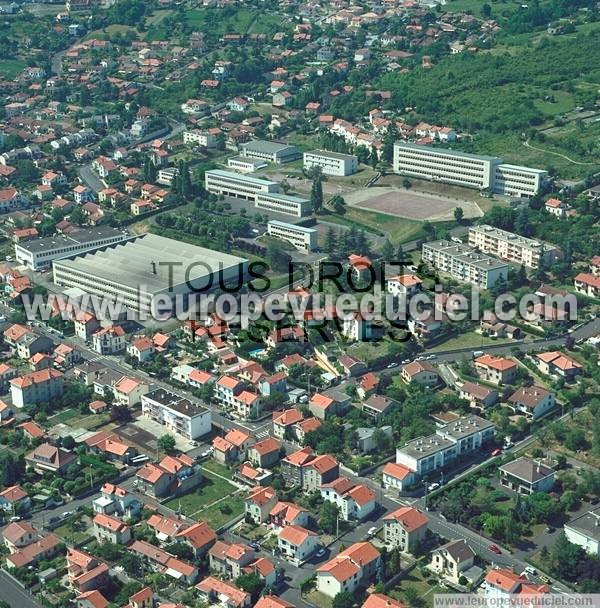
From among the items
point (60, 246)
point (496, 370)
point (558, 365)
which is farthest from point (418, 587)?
point (60, 246)

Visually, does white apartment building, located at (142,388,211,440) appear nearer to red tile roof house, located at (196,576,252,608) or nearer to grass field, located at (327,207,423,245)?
red tile roof house, located at (196,576,252,608)

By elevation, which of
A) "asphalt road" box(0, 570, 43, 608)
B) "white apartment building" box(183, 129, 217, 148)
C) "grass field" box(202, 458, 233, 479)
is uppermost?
"asphalt road" box(0, 570, 43, 608)

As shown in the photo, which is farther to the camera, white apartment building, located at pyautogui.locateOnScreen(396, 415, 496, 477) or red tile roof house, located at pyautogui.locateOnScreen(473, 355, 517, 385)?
red tile roof house, located at pyautogui.locateOnScreen(473, 355, 517, 385)

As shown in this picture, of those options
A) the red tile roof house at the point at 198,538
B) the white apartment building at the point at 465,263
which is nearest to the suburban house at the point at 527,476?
the red tile roof house at the point at 198,538

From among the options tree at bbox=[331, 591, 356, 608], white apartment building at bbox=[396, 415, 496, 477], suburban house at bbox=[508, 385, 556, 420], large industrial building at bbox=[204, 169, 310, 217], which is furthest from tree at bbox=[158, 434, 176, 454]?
large industrial building at bbox=[204, 169, 310, 217]

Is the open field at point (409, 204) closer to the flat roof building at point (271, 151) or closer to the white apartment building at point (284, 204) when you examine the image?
the white apartment building at point (284, 204)

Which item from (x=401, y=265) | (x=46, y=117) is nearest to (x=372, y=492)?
(x=401, y=265)

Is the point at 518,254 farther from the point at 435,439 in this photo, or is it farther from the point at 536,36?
the point at 536,36

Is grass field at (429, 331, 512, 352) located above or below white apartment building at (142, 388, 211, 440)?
below
